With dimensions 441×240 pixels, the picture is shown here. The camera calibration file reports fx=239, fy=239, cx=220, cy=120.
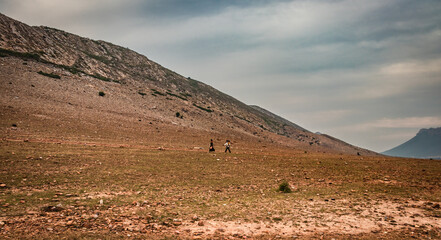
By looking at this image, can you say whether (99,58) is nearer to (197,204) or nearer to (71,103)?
(71,103)

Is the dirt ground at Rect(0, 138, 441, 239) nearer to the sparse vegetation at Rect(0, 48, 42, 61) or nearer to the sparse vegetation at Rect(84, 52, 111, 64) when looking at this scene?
the sparse vegetation at Rect(0, 48, 42, 61)

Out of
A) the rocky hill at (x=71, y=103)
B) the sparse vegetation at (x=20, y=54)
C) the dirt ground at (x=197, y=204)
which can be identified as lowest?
the dirt ground at (x=197, y=204)

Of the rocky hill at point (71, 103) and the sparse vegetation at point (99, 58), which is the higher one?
the sparse vegetation at point (99, 58)

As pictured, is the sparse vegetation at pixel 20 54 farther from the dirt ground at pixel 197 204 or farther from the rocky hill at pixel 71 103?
the dirt ground at pixel 197 204

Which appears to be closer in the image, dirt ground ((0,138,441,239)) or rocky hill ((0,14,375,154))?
dirt ground ((0,138,441,239))

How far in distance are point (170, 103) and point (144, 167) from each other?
64852 mm

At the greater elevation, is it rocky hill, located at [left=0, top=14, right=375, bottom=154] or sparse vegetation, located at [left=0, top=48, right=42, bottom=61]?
sparse vegetation, located at [left=0, top=48, right=42, bottom=61]

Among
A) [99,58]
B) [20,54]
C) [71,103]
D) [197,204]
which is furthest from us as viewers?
[99,58]

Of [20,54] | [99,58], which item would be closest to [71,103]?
[20,54]

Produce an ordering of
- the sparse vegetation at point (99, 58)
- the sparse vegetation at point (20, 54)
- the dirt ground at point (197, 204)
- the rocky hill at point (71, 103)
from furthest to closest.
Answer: the sparse vegetation at point (99, 58), the sparse vegetation at point (20, 54), the rocky hill at point (71, 103), the dirt ground at point (197, 204)

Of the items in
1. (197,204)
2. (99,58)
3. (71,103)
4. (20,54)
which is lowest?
(197,204)

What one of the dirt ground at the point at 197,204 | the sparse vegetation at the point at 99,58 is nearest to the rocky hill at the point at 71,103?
the sparse vegetation at the point at 99,58

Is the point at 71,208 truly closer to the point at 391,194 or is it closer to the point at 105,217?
the point at 105,217

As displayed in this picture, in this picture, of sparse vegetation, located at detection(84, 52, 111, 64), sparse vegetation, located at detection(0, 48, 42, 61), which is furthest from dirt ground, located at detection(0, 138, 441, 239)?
sparse vegetation, located at detection(84, 52, 111, 64)
